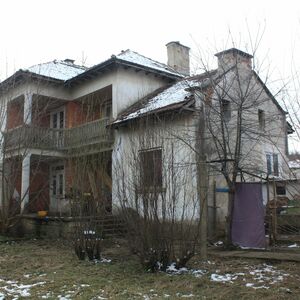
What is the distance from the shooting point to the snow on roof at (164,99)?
1641 centimetres

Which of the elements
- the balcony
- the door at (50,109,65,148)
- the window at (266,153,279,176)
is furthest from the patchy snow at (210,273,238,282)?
the door at (50,109,65,148)

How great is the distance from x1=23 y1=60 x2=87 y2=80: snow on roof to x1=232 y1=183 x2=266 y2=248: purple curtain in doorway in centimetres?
1255

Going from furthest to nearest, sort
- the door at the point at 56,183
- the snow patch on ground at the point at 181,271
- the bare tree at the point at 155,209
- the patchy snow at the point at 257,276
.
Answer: the door at the point at 56,183 → the bare tree at the point at 155,209 → the snow patch on ground at the point at 181,271 → the patchy snow at the point at 257,276

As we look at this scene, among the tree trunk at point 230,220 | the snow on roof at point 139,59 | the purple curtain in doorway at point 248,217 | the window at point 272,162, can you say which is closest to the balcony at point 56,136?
the snow on roof at point 139,59

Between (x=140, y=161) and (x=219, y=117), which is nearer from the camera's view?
(x=140, y=161)

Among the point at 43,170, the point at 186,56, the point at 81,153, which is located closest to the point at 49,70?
the point at 43,170

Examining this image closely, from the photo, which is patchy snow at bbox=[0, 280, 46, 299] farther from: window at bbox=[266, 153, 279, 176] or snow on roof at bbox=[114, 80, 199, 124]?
window at bbox=[266, 153, 279, 176]

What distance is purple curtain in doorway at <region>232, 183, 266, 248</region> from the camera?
39.7ft

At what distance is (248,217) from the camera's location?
12.3 m

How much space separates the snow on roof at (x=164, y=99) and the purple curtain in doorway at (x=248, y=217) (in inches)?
187

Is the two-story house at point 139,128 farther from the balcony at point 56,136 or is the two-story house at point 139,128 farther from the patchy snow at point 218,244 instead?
the patchy snow at point 218,244

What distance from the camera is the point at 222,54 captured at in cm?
1333

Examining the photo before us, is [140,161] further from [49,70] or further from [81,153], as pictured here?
[49,70]

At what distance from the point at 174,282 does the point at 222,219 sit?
322 inches
